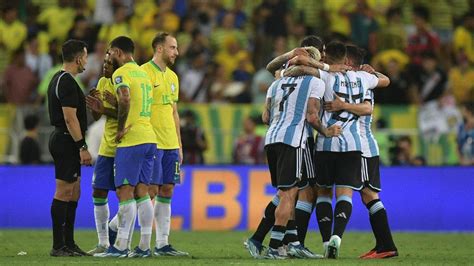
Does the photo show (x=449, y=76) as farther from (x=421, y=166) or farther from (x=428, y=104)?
(x=421, y=166)

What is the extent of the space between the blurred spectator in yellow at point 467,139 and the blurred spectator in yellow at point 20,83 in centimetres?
842

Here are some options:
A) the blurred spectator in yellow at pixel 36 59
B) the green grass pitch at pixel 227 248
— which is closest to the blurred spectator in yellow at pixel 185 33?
the blurred spectator in yellow at pixel 36 59

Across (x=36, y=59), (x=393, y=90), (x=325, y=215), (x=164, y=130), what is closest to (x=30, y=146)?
(x=36, y=59)

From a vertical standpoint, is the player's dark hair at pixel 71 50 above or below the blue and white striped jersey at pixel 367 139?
above

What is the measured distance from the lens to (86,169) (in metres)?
20.7

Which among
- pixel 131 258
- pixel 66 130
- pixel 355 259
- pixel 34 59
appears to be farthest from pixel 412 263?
pixel 34 59

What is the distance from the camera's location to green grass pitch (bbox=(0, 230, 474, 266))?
1320 centimetres

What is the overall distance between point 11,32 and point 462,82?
9443mm

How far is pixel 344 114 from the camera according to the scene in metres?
13.9

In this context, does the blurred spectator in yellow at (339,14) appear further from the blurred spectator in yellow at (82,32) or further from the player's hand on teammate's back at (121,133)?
the player's hand on teammate's back at (121,133)

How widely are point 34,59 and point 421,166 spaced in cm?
849

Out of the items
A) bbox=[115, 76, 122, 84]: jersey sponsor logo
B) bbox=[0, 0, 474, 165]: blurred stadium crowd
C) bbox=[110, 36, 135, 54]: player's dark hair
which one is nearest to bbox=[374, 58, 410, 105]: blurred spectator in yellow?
bbox=[0, 0, 474, 165]: blurred stadium crowd

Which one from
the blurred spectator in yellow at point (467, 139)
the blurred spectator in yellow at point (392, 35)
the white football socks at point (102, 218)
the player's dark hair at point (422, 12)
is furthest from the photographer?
the player's dark hair at point (422, 12)

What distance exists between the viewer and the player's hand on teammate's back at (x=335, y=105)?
1385cm
